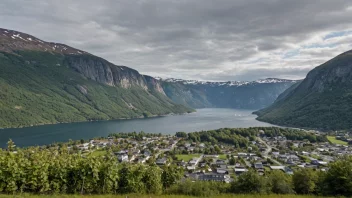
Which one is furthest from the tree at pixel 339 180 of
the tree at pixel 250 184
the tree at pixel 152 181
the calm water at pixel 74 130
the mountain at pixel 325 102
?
the mountain at pixel 325 102

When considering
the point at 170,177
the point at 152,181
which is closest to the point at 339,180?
the point at 170,177

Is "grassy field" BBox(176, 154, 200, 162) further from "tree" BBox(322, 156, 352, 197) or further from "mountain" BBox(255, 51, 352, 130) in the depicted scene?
"mountain" BBox(255, 51, 352, 130)

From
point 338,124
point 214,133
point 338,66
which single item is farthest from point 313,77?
point 214,133

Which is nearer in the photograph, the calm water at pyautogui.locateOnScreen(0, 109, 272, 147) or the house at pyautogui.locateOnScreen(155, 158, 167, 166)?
the house at pyautogui.locateOnScreen(155, 158, 167, 166)

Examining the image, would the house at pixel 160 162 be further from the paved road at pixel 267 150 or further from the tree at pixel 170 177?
the tree at pixel 170 177

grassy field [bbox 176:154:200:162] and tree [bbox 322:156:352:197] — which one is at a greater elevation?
→ tree [bbox 322:156:352:197]

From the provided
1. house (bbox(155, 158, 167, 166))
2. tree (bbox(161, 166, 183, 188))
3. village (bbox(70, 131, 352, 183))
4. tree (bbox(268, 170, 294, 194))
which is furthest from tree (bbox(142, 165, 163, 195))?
house (bbox(155, 158, 167, 166))

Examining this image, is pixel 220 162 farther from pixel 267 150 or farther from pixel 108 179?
pixel 108 179

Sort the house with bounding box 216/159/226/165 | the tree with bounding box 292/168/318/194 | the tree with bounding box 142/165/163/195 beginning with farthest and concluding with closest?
the house with bounding box 216/159/226/165 < the tree with bounding box 292/168/318/194 < the tree with bounding box 142/165/163/195
